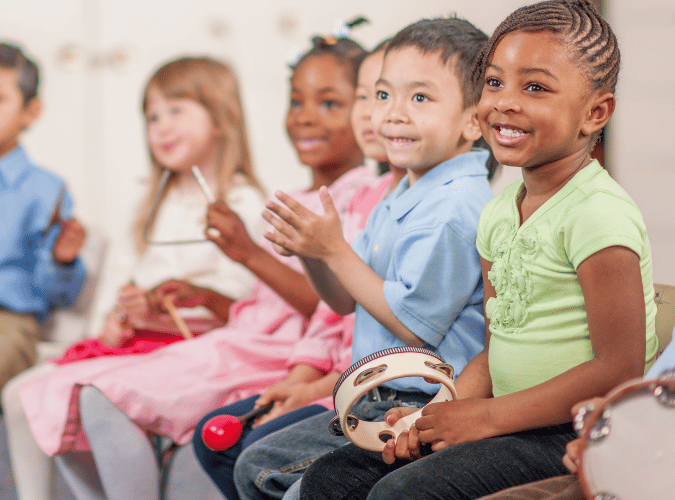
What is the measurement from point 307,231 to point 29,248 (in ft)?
3.71

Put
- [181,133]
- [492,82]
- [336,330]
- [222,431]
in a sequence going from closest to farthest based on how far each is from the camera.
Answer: [492,82], [222,431], [336,330], [181,133]

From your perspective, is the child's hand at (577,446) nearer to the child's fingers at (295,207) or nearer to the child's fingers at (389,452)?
the child's fingers at (389,452)

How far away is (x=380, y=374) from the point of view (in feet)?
2.30

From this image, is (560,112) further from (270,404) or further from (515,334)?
(270,404)

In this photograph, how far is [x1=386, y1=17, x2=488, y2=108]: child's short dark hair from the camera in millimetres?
926

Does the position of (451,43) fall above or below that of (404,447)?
above

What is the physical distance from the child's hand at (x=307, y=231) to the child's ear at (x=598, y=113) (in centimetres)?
31

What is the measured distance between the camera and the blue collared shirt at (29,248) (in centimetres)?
168

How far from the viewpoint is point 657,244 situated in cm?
119

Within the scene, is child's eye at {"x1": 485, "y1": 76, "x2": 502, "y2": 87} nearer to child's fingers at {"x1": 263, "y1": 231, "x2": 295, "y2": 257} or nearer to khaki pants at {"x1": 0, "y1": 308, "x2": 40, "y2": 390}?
child's fingers at {"x1": 263, "y1": 231, "x2": 295, "y2": 257}

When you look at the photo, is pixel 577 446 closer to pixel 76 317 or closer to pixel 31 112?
pixel 76 317

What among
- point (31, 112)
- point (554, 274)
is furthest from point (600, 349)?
point (31, 112)

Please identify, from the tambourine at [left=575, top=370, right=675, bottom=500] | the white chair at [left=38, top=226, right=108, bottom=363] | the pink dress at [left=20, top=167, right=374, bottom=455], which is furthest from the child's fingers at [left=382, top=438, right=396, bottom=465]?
the white chair at [left=38, top=226, right=108, bottom=363]

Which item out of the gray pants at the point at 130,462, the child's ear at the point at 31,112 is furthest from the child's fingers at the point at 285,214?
the child's ear at the point at 31,112
